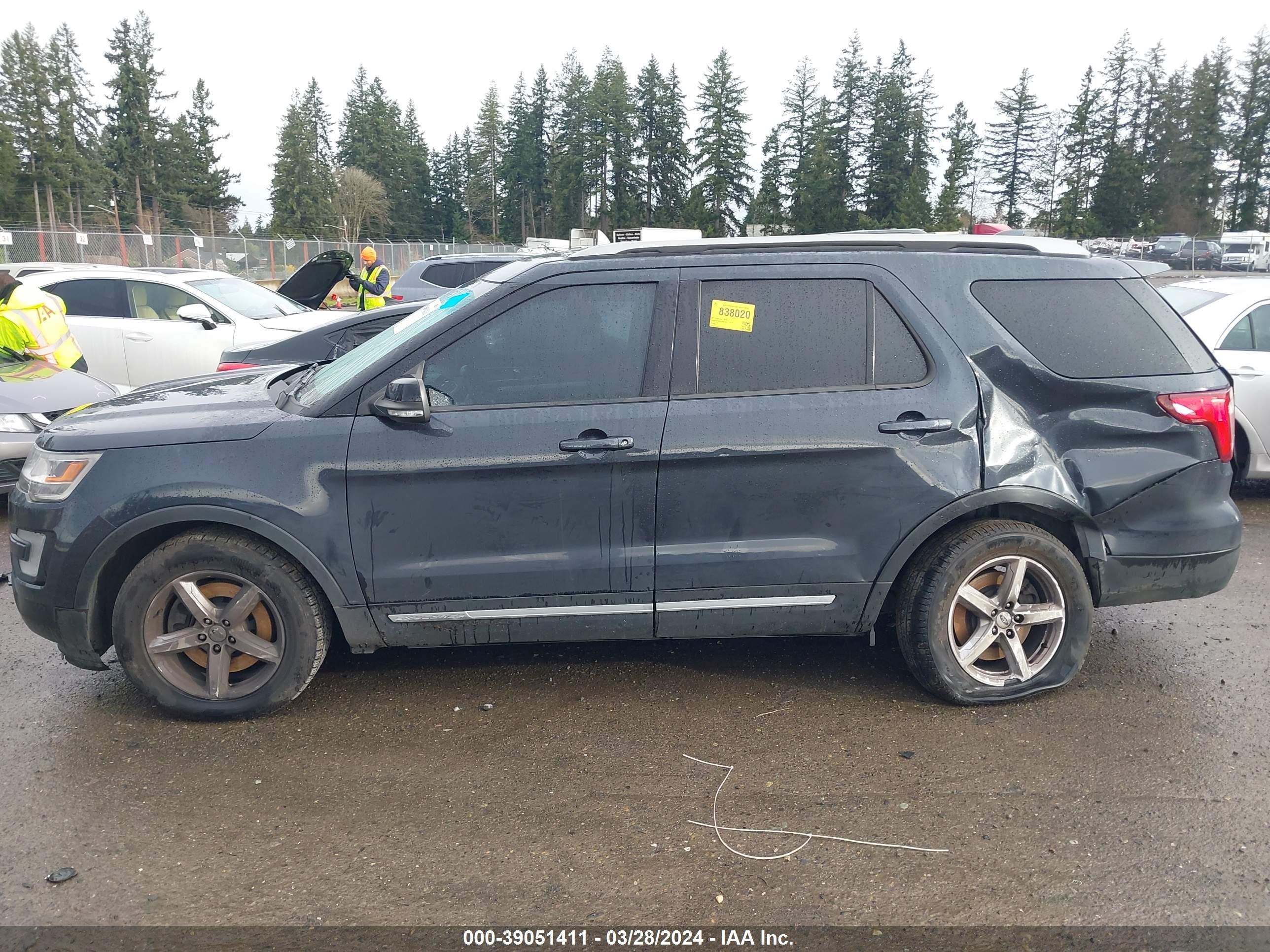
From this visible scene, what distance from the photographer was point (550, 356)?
12.9 feet

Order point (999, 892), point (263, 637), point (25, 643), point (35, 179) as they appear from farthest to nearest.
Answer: point (35, 179) → point (25, 643) → point (263, 637) → point (999, 892)

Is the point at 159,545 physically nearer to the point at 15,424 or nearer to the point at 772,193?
the point at 15,424

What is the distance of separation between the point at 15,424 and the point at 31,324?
47.4 inches

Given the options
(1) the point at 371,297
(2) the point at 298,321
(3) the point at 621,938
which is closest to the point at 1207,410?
(3) the point at 621,938

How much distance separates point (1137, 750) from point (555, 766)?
7.24 feet

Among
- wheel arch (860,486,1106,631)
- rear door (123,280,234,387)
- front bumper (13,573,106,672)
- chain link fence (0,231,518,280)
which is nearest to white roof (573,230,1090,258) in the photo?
wheel arch (860,486,1106,631)

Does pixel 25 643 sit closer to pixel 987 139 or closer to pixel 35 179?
pixel 35 179

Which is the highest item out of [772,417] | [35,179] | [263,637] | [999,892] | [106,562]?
[35,179]

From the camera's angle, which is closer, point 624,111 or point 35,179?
point 35,179

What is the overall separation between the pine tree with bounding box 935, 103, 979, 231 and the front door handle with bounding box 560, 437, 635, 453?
65563mm

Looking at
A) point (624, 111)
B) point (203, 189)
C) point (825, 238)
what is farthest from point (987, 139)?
point (825, 238)

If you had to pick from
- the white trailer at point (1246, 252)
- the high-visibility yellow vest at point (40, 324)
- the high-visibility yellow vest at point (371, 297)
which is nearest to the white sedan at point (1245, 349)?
the high-visibility yellow vest at point (40, 324)

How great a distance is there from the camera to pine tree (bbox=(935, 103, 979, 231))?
221 ft

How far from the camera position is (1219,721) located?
3.97 m
